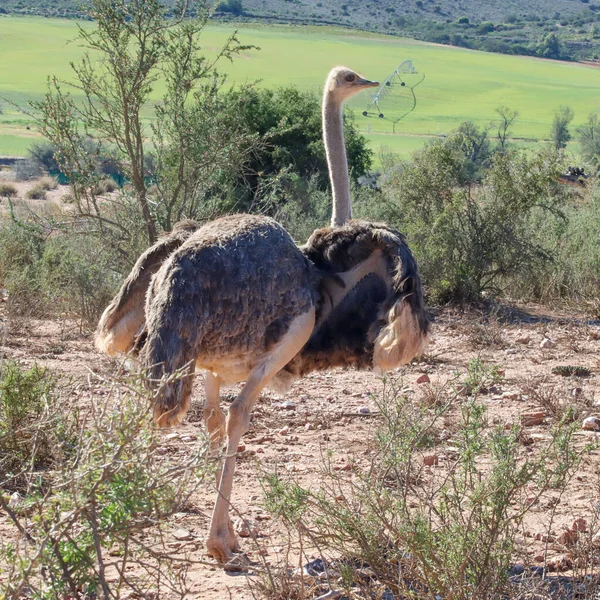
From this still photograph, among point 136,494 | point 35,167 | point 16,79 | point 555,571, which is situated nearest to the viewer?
point 136,494

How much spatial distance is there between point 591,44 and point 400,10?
770 inches

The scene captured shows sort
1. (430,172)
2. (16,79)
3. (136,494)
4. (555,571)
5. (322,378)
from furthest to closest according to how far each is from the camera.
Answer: (16,79) < (430,172) < (322,378) < (555,571) < (136,494)

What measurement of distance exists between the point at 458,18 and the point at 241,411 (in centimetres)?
8399

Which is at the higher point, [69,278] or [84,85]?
[84,85]

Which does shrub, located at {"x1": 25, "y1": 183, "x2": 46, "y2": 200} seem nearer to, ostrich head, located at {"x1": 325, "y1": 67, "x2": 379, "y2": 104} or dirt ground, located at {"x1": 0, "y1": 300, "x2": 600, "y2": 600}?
dirt ground, located at {"x1": 0, "y1": 300, "x2": 600, "y2": 600}

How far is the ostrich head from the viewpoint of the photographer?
5781 millimetres

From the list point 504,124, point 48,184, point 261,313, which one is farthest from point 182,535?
point 504,124

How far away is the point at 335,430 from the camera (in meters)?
5.76

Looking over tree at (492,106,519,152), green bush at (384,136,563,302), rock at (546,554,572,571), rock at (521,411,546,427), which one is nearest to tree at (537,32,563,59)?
tree at (492,106,519,152)

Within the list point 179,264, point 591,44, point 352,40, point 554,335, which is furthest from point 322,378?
point 591,44

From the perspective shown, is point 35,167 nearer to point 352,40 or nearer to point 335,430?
point 335,430

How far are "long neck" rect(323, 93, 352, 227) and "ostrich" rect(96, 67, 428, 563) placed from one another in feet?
2.31

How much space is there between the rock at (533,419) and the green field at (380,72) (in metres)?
26.5

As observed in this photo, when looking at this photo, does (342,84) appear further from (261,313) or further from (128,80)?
(128,80)
